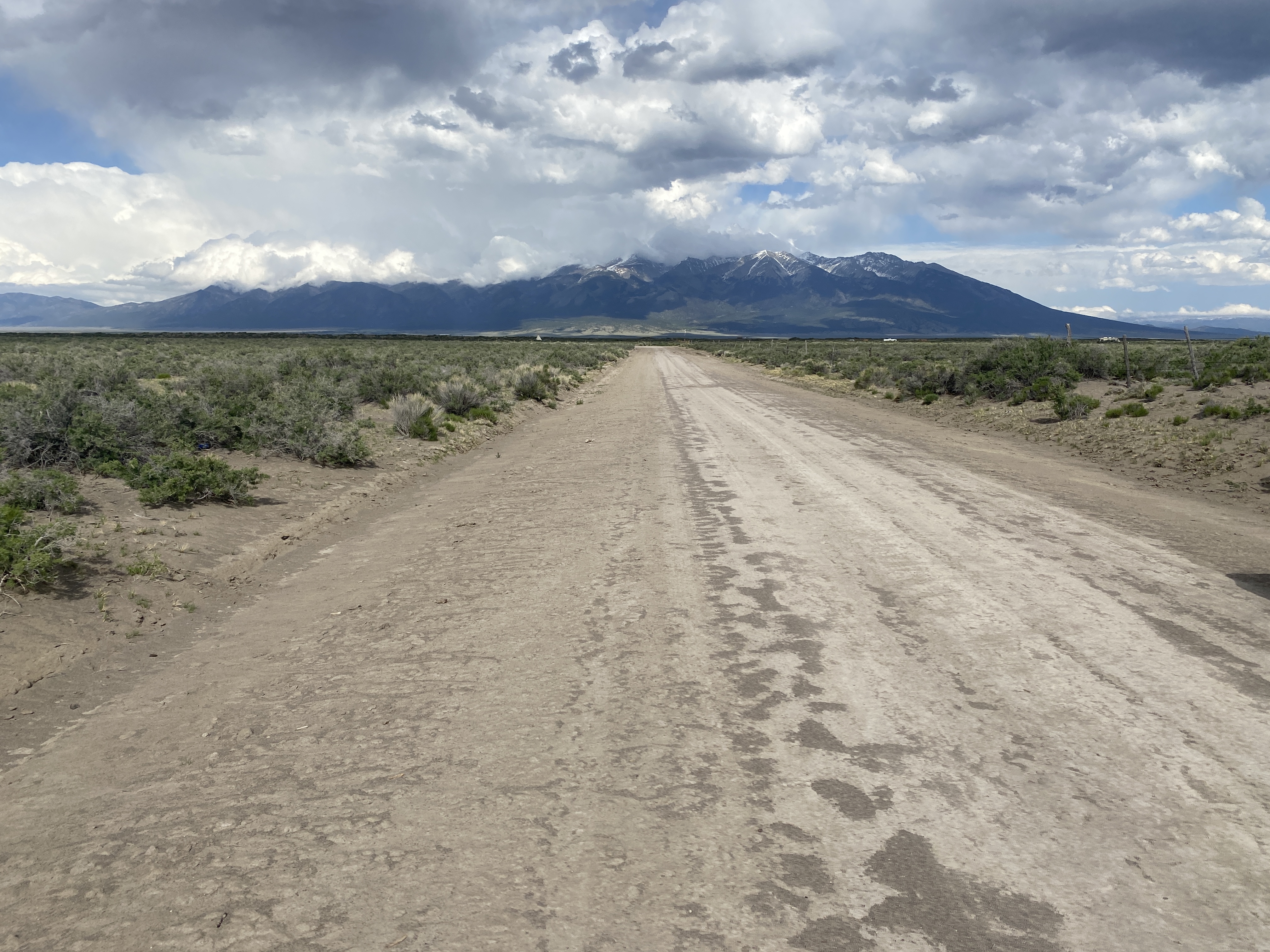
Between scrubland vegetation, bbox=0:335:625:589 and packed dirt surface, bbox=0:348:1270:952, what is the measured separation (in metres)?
→ 2.10

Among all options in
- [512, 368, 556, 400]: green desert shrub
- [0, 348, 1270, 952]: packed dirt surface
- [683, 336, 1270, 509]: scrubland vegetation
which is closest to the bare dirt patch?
[0, 348, 1270, 952]: packed dirt surface

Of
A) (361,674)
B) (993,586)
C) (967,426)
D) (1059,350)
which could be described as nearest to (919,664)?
(993,586)

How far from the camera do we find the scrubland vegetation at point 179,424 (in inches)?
310

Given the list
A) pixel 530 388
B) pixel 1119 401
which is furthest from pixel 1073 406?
pixel 530 388

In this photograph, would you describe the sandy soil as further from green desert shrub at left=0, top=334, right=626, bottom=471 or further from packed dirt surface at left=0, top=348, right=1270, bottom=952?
green desert shrub at left=0, top=334, right=626, bottom=471

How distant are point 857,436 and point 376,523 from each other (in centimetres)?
1049

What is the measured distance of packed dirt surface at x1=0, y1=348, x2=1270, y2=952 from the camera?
2883 mm

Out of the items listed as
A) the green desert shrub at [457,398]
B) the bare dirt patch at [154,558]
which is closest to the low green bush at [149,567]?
the bare dirt patch at [154,558]

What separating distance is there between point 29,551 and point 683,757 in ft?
19.1

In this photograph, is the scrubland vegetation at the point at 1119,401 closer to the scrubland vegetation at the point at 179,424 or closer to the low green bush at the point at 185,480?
the low green bush at the point at 185,480

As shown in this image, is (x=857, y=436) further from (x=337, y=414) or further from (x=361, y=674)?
(x=361, y=674)

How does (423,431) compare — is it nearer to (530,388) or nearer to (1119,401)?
(530,388)

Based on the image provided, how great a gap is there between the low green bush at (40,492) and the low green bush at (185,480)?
0.93m

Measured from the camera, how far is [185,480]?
30.7 feet
